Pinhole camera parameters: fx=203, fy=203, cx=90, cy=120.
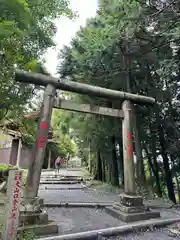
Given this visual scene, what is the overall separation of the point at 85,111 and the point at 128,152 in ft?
5.00

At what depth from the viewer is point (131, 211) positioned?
467 cm

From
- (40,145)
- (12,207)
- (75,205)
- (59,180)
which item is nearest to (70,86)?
(40,145)

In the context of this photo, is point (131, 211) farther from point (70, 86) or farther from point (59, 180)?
point (59, 180)

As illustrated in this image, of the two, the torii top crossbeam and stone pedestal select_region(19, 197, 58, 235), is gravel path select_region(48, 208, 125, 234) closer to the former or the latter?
stone pedestal select_region(19, 197, 58, 235)

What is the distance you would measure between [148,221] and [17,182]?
121 inches

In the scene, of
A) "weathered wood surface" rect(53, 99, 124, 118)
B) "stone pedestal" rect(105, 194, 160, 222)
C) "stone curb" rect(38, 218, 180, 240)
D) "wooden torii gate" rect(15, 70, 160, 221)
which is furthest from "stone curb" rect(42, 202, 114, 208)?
"weathered wood surface" rect(53, 99, 124, 118)

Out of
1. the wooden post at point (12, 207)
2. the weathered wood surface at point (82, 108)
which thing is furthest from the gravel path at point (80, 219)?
the weathered wood surface at point (82, 108)

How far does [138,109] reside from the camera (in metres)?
9.24

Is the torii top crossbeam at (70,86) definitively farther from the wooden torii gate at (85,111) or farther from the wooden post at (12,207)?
the wooden post at (12,207)

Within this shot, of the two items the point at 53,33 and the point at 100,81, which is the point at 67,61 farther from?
the point at 53,33

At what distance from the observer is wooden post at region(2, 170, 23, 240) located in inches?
110

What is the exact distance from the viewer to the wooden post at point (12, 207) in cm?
279

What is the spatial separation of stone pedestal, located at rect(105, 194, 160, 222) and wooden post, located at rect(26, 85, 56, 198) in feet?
6.84

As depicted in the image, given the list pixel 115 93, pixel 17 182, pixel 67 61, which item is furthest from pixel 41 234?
pixel 67 61
